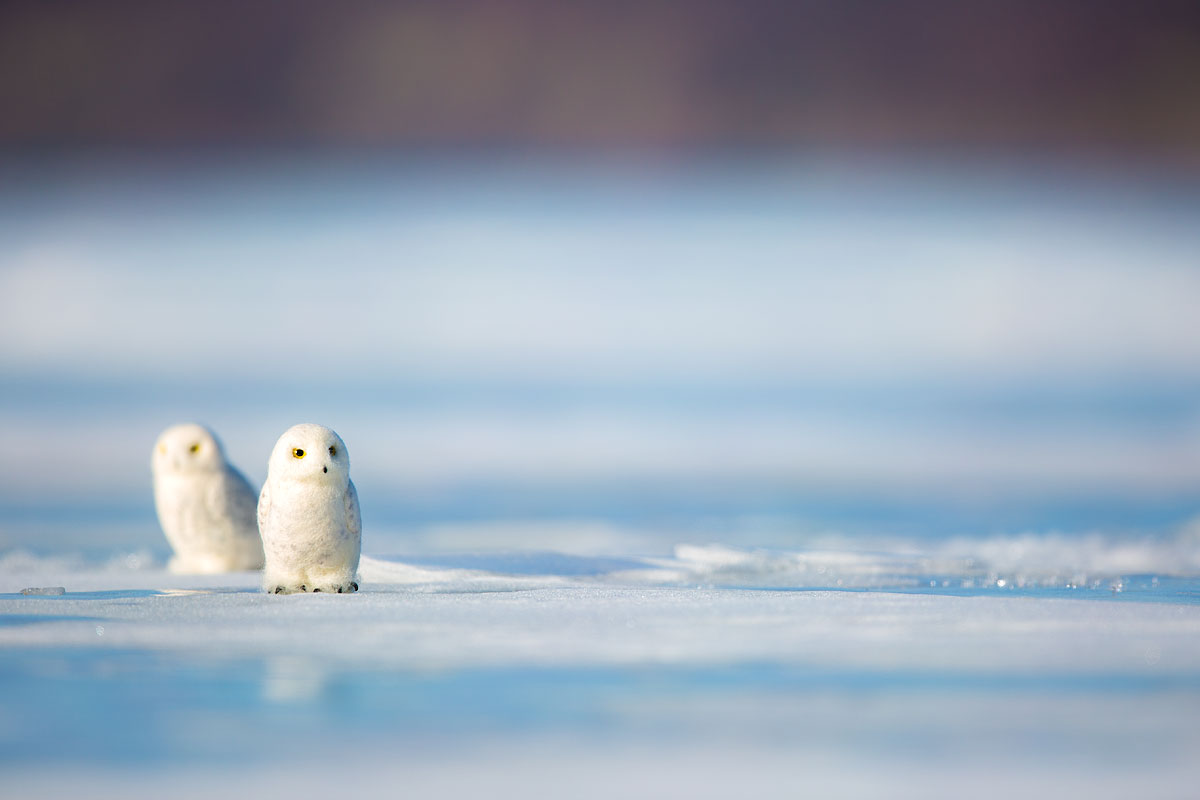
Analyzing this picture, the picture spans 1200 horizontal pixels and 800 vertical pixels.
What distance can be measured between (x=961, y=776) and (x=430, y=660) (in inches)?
63.9

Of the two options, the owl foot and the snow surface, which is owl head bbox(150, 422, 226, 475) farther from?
the owl foot

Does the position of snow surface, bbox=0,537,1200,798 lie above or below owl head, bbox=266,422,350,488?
below

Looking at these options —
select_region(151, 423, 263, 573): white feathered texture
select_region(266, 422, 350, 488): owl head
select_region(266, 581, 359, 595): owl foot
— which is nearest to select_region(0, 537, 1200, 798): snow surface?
select_region(266, 581, 359, 595): owl foot

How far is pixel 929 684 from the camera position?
364 centimetres

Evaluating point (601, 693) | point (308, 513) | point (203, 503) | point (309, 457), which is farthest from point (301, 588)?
point (601, 693)

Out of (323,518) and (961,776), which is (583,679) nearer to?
(961,776)

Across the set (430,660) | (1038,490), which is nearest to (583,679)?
(430,660)

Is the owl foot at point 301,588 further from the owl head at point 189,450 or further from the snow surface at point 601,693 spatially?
the owl head at point 189,450

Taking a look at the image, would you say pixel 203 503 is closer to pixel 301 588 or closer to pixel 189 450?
pixel 189 450

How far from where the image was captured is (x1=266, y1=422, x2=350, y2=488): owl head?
16.7ft

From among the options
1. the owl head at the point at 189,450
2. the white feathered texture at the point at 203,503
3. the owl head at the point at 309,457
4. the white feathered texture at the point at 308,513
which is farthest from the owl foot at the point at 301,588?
the owl head at the point at 189,450

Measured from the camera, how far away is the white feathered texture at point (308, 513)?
510cm

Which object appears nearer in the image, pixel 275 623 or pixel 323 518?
pixel 275 623

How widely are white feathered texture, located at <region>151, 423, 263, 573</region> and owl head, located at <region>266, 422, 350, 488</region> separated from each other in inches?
67.4
